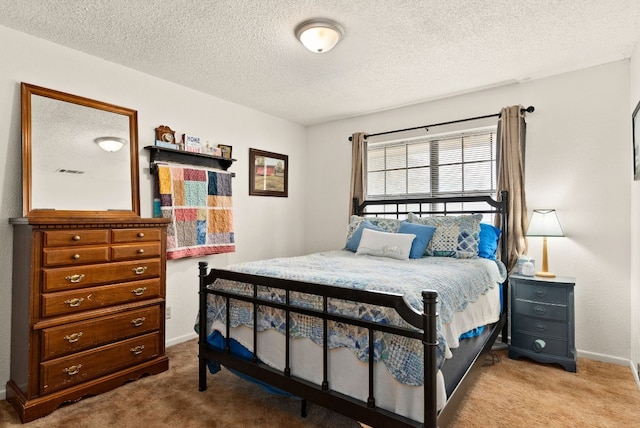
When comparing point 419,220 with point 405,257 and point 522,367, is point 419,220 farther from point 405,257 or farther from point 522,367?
point 522,367

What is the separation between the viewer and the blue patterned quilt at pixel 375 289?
1504mm

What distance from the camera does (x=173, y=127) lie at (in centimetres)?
326

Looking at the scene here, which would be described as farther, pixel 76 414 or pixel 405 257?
pixel 405 257

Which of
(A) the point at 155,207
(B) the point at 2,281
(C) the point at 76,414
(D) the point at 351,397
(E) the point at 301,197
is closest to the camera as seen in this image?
(D) the point at 351,397

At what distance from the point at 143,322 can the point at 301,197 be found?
2.64m

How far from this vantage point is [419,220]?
3.29m

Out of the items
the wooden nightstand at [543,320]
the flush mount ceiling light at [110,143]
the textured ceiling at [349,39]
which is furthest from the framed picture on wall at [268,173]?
the wooden nightstand at [543,320]

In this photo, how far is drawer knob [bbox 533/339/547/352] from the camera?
106 inches

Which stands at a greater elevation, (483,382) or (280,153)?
(280,153)

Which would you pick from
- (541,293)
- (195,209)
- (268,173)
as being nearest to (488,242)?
(541,293)

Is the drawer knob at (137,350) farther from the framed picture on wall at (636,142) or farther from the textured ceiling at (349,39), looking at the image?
the framed picture on wall at (636,142)

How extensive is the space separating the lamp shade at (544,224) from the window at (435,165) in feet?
1.88

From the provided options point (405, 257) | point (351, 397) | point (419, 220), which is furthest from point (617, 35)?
point (351, 397)

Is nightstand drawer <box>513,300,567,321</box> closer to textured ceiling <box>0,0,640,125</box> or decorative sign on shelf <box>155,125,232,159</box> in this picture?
textured ceiling <box>0,0,640,125</box>
